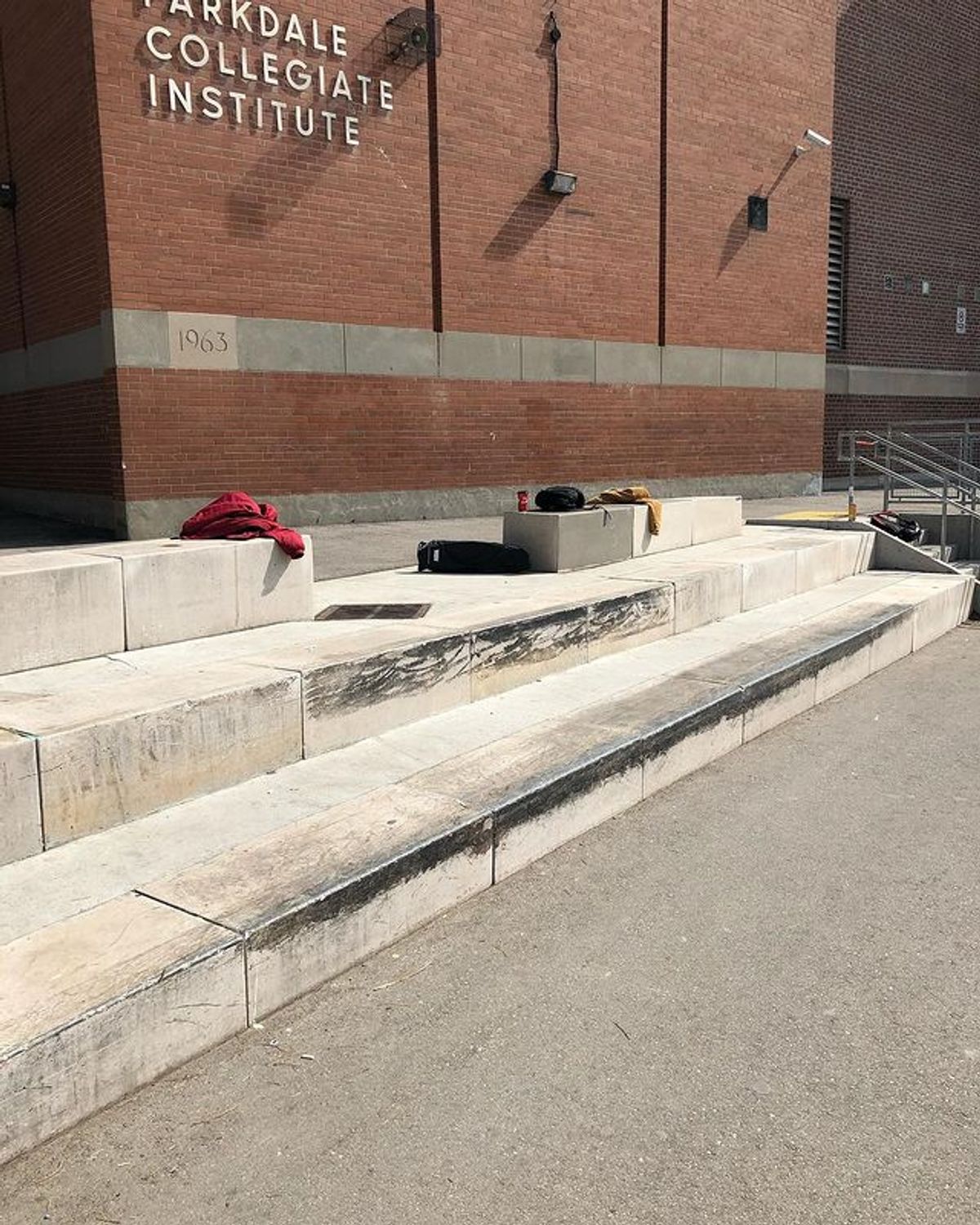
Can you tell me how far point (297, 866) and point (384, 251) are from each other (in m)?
10.0

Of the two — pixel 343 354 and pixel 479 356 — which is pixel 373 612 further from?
pixel 479 356

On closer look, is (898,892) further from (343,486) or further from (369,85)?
(369,85)

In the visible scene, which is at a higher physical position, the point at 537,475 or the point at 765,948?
the point at 537,475

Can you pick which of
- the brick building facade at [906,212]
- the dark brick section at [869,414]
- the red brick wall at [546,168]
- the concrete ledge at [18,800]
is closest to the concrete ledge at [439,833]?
the concrete ledge at [18,800]

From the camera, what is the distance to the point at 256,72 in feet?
35.9

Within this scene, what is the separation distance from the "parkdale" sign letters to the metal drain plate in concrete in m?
6.53

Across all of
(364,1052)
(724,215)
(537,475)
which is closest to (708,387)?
(724,215)

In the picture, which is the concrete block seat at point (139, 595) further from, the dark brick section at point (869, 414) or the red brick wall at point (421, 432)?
the dark brick section at point (869, 414)

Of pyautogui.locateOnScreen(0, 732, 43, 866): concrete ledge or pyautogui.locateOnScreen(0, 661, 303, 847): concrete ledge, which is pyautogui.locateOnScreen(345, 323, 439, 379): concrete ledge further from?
pyautogui.locateOnScreen(0, 732, 43, 866): concrete ledge

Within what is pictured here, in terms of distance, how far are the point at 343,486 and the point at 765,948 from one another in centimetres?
949

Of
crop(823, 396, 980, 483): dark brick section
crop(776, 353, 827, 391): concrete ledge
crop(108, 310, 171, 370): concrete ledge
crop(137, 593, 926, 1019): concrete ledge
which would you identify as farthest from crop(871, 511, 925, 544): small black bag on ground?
crop(108, 310, 171, 370): concrete ledge

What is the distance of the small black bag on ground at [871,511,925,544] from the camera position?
12391 millimetres

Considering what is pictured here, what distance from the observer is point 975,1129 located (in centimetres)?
264

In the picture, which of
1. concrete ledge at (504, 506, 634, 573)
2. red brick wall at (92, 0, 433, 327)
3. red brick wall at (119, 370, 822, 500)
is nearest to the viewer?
concrete ledge at (504, 506, 634, 573)
